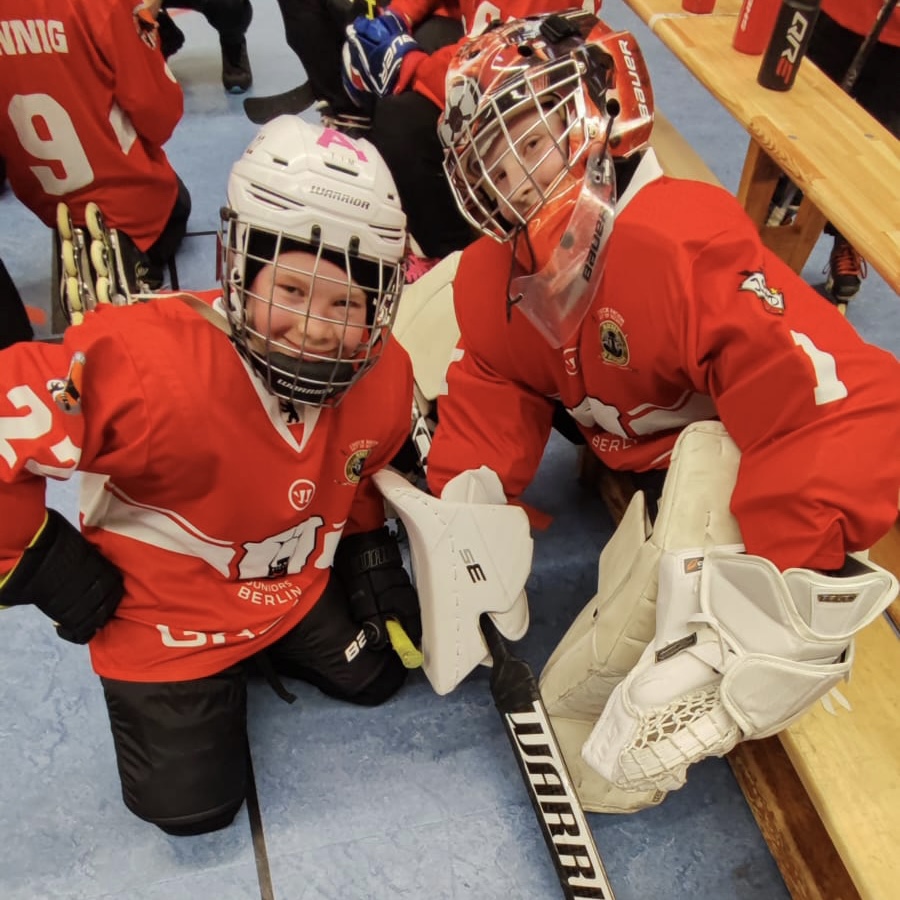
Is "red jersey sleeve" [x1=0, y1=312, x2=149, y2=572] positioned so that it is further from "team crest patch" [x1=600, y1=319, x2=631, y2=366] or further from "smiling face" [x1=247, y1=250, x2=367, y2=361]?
"team crest patch" [x1=600, y1=319, x2=631, y2=366]

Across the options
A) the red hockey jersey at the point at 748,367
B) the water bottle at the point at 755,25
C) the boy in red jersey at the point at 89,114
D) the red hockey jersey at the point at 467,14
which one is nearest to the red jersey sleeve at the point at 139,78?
the boy in red jersey at the point at 89,114

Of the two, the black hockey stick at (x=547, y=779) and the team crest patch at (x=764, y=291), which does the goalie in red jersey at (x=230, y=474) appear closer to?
the black hockey stick at (x=547, y=779)

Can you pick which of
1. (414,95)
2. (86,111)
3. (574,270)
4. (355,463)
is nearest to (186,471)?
(355,463)

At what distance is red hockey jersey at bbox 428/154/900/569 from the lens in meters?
1.06

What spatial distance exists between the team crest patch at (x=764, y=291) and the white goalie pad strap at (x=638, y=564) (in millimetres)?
190

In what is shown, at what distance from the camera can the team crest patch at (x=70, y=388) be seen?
1.02 meters

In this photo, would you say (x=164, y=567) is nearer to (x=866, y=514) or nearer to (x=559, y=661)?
(x=559, y=661)

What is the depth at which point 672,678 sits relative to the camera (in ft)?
3.73

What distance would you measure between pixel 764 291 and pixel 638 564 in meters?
0.41

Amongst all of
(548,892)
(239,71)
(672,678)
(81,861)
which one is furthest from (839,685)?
(239,71)

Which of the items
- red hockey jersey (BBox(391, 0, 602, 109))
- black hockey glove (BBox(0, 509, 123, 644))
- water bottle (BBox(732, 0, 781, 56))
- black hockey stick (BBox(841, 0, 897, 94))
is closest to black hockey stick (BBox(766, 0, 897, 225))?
black hockey stick (BBox(841, 0, 897, 94))

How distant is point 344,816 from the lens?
1.47m

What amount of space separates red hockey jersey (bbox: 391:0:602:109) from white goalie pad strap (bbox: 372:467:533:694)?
80 centimetres

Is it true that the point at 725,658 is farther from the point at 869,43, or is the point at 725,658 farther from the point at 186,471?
the point at 869,43
